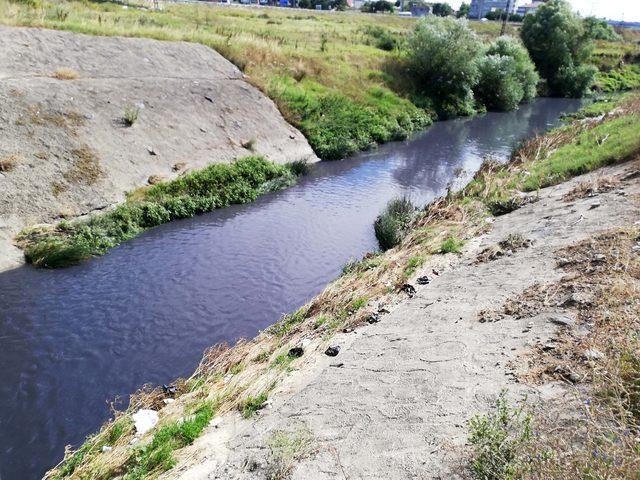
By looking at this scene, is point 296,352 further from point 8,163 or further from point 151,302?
point 8,163

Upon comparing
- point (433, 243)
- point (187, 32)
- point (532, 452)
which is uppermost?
point (187, 32)

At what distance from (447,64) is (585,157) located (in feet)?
96.6

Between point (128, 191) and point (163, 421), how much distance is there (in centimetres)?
1413

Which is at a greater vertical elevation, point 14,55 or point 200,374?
point 14,55

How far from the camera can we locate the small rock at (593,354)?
7.34 m

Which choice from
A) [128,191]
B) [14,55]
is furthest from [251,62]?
[128,191]

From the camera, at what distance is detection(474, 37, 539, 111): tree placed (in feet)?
167

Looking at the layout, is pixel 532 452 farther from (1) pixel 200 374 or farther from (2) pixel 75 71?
(2) pixel 75 71

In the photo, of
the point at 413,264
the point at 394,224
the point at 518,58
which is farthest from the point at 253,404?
the point at 518,58

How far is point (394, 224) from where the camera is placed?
752 inches

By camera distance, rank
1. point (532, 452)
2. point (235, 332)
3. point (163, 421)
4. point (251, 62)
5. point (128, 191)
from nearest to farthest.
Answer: point (532, 452), point (163, 421), point (235, 332), point (128, 191), point (251, 62)

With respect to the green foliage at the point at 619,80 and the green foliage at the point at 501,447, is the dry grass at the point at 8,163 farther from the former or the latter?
the green foliage at the point at 619,80

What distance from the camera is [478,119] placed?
157 ft

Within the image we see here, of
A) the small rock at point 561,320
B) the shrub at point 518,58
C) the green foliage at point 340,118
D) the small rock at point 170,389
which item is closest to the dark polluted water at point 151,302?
the small rock at point 170,389
